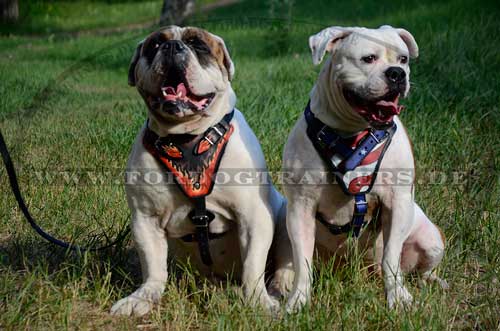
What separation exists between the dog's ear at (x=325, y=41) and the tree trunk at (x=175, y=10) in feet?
28.9

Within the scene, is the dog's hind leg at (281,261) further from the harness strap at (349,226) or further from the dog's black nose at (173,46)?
the dog's black nose at (173,46)

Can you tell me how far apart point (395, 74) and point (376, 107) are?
0.59 ft

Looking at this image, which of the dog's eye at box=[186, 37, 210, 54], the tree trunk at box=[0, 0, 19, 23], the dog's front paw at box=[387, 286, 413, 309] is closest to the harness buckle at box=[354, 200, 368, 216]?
the dog's front paw at box=[387, 286, 413, 309]

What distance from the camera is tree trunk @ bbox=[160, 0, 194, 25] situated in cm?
1235

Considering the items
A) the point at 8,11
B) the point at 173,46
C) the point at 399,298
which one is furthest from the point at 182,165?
the point at 8,11

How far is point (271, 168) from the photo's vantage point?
541cm

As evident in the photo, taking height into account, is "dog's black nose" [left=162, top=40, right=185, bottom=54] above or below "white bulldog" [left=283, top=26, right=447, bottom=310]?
above

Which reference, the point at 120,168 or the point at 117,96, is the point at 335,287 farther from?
the point at 117,96

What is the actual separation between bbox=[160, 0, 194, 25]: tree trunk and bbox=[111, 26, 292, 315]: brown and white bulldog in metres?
8.71

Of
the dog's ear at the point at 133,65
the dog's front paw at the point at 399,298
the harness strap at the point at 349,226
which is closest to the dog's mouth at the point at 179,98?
the dog's ear at the point at 133,65

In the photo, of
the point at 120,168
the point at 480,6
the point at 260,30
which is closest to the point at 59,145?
→ the point at 120,168

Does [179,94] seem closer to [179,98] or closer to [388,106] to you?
[179,98]

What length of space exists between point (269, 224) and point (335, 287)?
44 centimetres

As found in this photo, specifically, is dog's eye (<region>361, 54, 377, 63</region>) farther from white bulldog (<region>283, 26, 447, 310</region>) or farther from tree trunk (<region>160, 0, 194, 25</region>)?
tree trunk (<region>160, 0, 194, 25</region>)
